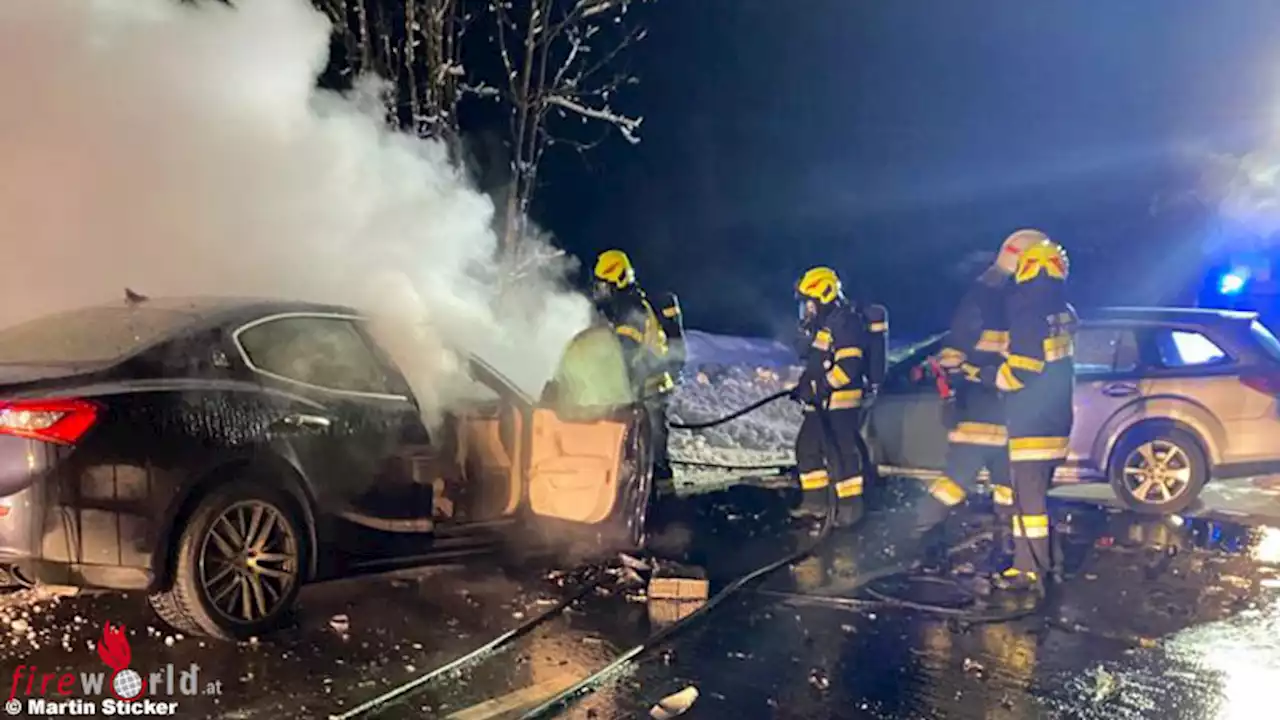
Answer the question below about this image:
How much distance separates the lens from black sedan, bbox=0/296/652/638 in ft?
15.0

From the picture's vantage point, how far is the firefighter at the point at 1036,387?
21.0 ft

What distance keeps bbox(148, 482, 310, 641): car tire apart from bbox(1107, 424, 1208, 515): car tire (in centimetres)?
664

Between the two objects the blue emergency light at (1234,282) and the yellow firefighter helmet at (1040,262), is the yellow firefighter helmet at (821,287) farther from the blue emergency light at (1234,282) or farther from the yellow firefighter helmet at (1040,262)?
the blue emergency light at (1234,282)

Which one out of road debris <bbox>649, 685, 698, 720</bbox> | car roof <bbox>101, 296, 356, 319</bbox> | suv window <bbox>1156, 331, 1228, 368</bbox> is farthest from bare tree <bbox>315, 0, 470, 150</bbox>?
road debris <bbox>649, 685, 698, 720</bbox>

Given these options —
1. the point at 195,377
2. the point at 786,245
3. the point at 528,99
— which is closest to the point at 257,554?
the point at 195,377

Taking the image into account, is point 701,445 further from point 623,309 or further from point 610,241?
point 610,241

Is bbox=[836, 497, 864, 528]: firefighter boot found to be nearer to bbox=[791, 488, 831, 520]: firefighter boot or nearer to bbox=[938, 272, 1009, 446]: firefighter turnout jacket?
bbox=[791, 488, 831, 520]: firefighter boot

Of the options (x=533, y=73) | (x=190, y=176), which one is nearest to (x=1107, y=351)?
(x=190, y=176)

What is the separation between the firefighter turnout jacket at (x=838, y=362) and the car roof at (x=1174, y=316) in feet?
8.63

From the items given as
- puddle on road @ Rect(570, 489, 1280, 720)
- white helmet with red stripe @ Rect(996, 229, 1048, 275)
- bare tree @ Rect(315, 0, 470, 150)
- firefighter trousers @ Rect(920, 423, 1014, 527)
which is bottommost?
puddle on road @ Rect(570, 489, 1280, 720)

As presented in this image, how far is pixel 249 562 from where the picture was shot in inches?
201

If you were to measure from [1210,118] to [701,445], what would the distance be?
26.0 metres

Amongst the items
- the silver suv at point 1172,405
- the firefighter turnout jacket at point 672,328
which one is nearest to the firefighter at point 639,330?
the firefighter turnout jacket at point 672,328

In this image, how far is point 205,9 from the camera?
8477 mm
